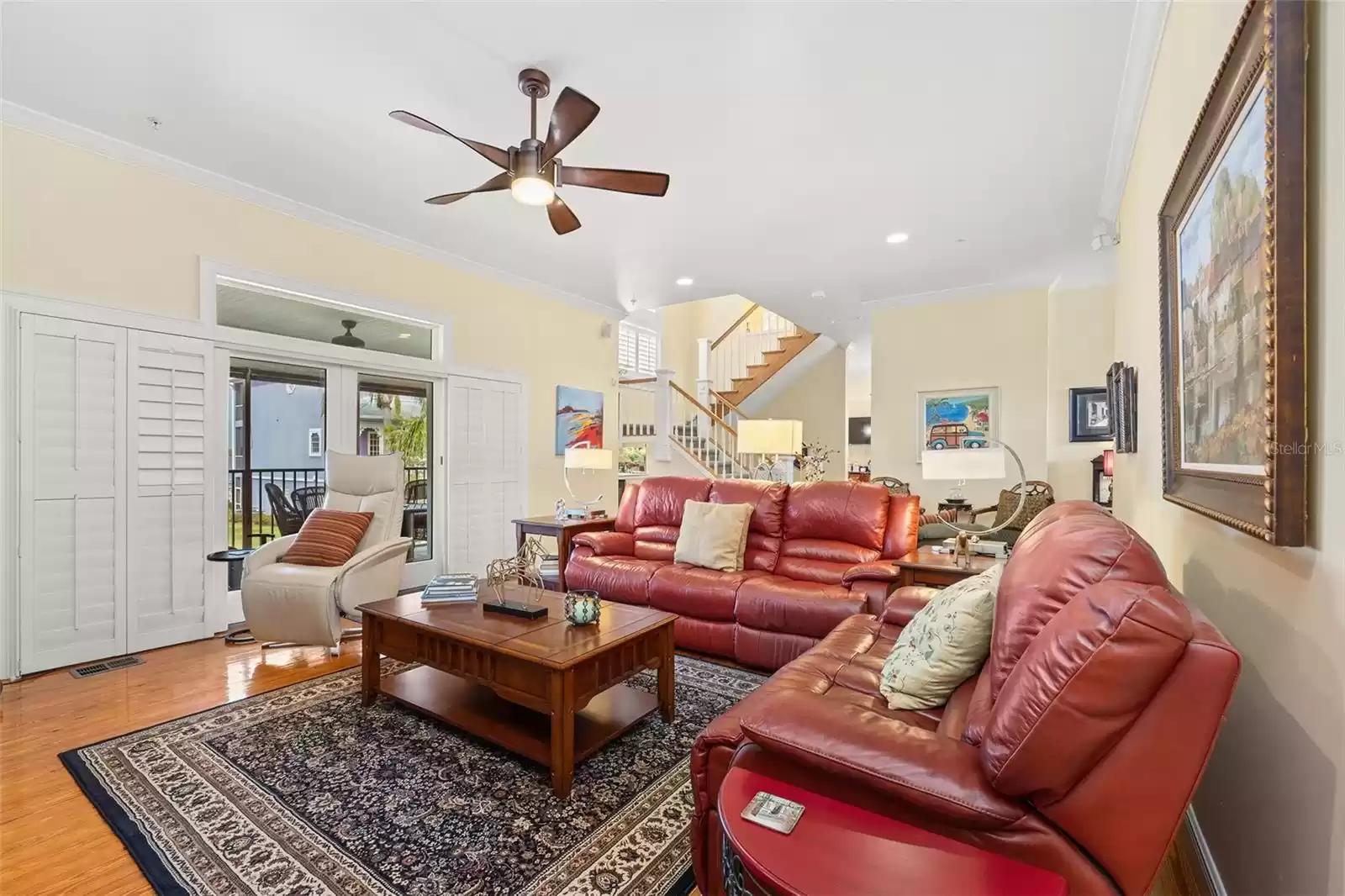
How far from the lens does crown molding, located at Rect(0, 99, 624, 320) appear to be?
9.81 feet

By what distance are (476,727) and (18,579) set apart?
2715mm

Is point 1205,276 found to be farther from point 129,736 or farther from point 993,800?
point 129,736

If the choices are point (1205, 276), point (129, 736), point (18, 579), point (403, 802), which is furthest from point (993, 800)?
point (18, 579)

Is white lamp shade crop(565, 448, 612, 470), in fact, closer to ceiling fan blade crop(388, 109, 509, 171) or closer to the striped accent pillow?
the striped accent pillow

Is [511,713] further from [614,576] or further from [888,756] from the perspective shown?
[888,756]

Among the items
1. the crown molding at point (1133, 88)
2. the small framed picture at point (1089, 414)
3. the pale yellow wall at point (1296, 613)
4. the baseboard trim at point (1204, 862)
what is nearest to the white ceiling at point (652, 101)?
the crown molding at point (1133, 88)

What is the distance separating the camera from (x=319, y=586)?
3146 millimetres

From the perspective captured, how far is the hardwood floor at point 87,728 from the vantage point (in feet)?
5.30

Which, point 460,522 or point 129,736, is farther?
point 460,522

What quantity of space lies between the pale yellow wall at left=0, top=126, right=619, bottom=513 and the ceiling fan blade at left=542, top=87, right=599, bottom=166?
2.49m

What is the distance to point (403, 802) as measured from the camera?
6.26 feet

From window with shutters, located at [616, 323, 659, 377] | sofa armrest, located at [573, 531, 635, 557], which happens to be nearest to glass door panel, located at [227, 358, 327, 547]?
sofa armrest, located at [573, 531, 635, 557]

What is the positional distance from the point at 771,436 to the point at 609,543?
1.55 metres

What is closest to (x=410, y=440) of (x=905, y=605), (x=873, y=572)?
(x=873, y=572)
